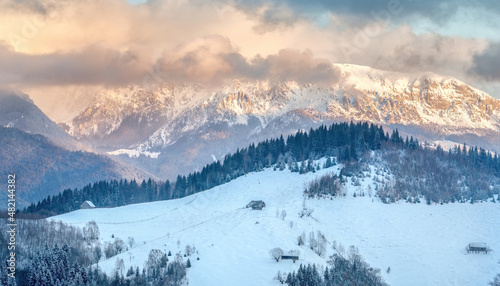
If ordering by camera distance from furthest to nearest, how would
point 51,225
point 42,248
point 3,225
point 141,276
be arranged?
point 51,225 → point 3,225 → point 42,248 → point 141,276

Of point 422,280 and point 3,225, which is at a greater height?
point 3,225

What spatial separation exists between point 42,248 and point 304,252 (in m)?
60.7

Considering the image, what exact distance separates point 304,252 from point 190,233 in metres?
33.1

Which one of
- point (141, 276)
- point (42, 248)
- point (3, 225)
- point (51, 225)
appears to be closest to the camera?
point (141, 276)

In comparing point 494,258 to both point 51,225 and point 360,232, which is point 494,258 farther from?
point 51,225

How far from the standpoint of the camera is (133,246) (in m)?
186

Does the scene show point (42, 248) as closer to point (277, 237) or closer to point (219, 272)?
point (219, 272)

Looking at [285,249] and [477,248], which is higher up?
[477,248]

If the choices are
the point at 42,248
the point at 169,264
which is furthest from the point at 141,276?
the point at 42,248

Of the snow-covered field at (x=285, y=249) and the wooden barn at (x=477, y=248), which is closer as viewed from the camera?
the snow-covered field at (x=285, y=249)

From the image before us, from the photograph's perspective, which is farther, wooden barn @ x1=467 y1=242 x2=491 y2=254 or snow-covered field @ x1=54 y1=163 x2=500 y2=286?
wooden barn @ x1=467 y1=242 x2=491 y2=254

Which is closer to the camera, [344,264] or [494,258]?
[344,264]

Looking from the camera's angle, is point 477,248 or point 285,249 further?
point 477,248

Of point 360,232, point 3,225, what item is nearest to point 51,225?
point 3,225
